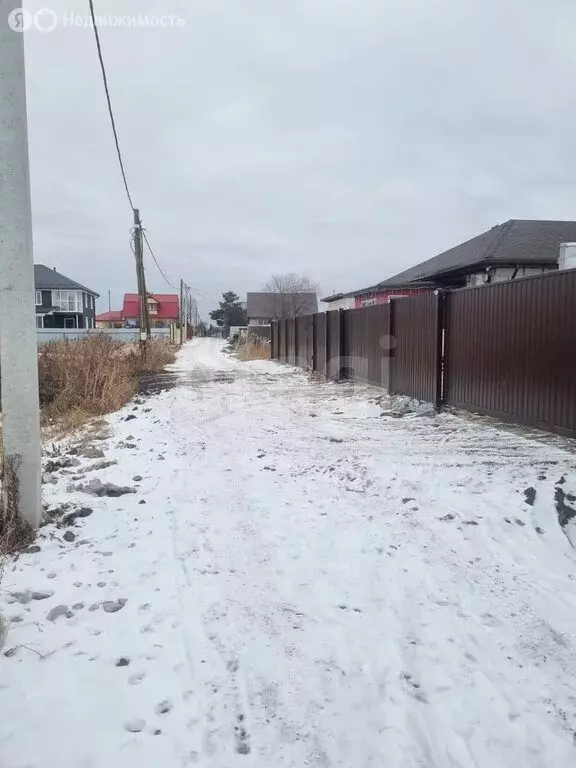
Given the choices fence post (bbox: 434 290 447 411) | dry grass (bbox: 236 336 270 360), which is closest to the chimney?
fence post (bbox: 434 290 447 411)

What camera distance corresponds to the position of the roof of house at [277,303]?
5606cm

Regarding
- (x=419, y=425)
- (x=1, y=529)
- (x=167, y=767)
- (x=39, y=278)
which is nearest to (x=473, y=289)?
(x=419, y=425)

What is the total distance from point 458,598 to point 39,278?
181ft

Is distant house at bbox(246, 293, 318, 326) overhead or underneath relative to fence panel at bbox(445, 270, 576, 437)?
overhead

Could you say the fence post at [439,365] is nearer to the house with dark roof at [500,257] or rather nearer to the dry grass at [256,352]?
the house with dark roof at [500,257]

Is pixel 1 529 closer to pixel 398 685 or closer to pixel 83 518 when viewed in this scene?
pixel 83 518

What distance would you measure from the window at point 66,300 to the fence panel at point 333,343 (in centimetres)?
4313

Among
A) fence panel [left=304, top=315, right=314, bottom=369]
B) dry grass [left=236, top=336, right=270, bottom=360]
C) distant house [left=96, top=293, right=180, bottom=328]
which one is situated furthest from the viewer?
distant house [left=96, top=293, right=180, bottom=328]

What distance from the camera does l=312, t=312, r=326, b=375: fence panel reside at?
15.3m

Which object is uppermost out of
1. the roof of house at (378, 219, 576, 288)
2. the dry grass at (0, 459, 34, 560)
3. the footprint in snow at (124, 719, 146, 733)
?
the roof of house at (378, 219, 576, 288)

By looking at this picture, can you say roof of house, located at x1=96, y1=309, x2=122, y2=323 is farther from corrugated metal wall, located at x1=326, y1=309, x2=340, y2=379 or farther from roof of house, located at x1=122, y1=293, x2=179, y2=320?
corrugated metal wall, located at x1=326, y1=309, x2=340, y2=379

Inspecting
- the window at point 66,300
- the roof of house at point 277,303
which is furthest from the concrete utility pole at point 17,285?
the window at point 66,300

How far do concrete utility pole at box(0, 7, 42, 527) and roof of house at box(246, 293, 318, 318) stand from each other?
169 ft

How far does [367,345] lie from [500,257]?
5.90 metres
